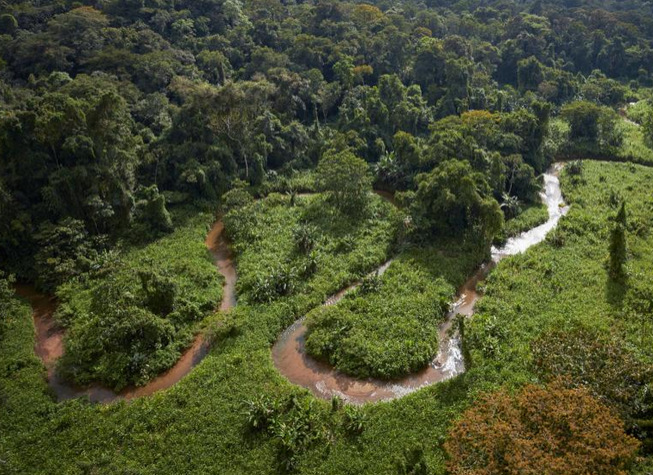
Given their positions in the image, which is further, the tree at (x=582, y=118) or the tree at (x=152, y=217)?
the tree at (x=582, y=118)

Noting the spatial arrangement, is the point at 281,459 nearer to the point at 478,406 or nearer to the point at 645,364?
the point at 478,406

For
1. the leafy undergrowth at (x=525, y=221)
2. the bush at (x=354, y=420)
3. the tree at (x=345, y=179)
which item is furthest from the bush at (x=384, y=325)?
the tree at (x=345, y=179)

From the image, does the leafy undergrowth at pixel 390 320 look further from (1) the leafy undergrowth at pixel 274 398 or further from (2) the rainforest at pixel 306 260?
(1) the leafy undergrowth at pixel 274 398

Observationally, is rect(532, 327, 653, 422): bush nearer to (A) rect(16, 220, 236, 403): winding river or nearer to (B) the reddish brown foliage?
(B) the reddish brown foliage

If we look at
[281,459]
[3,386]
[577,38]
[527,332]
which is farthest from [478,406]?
[577,38]

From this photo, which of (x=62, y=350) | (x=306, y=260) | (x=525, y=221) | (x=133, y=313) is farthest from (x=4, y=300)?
(x=525, y=221)

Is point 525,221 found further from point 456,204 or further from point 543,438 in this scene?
point 543,438
